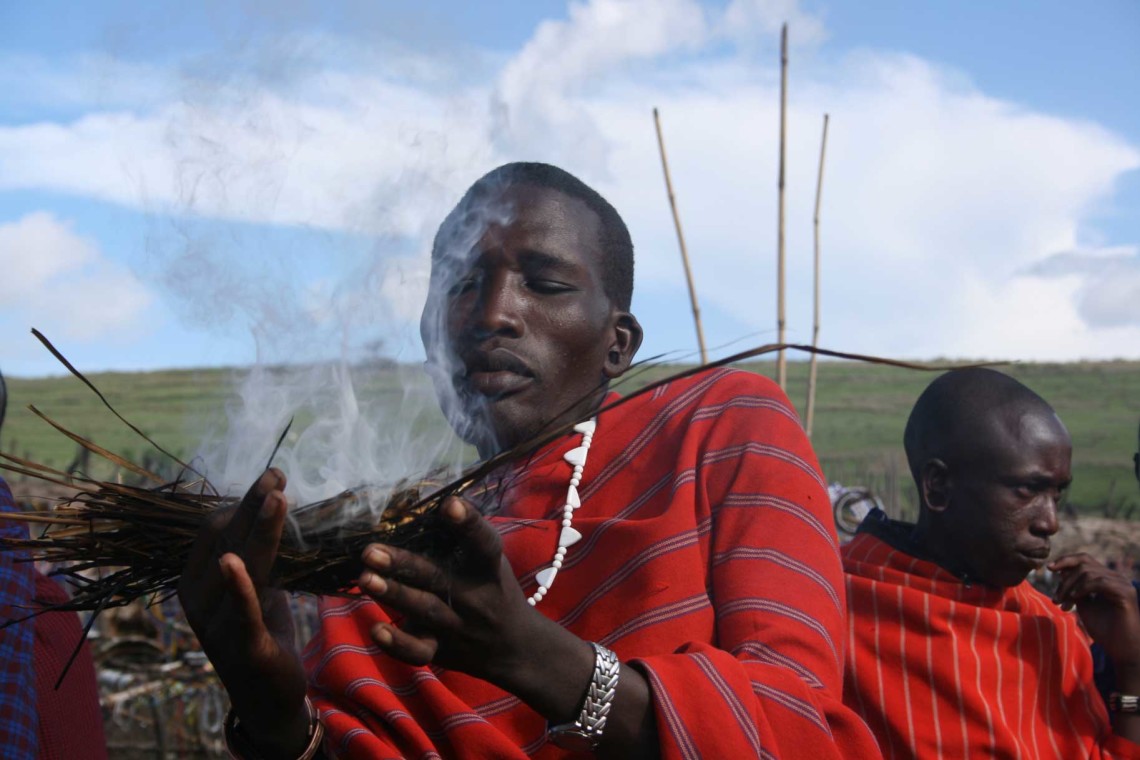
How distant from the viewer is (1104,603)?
3.88 m

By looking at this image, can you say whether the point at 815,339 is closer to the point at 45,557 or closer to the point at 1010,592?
the point at 1010,592

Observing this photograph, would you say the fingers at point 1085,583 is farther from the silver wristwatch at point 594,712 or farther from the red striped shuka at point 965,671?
the silver wristwatch at point 594,712

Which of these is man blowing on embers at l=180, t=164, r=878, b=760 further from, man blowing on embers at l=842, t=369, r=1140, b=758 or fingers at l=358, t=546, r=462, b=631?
man blowing on embers at l=842, t=369, r=1140, b=758

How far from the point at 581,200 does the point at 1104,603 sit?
2.55m

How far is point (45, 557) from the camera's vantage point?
2008 millimetres

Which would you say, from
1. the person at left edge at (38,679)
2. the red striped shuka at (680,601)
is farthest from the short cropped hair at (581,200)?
the person at left edge at (38,679)

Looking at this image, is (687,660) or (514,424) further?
(514,424)

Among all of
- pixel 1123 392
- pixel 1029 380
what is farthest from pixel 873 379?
pixel 1123 392

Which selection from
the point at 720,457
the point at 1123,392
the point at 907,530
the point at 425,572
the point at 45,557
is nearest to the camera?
the point at 425,572

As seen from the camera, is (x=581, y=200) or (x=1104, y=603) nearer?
(x=581, y=200)

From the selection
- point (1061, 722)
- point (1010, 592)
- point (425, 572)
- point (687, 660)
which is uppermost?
point (425, 572)

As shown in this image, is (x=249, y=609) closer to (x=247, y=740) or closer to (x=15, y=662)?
(x=247, y=740)

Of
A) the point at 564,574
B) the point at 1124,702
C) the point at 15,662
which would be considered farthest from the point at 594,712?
the point at 1124,702

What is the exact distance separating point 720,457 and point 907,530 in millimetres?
2056
